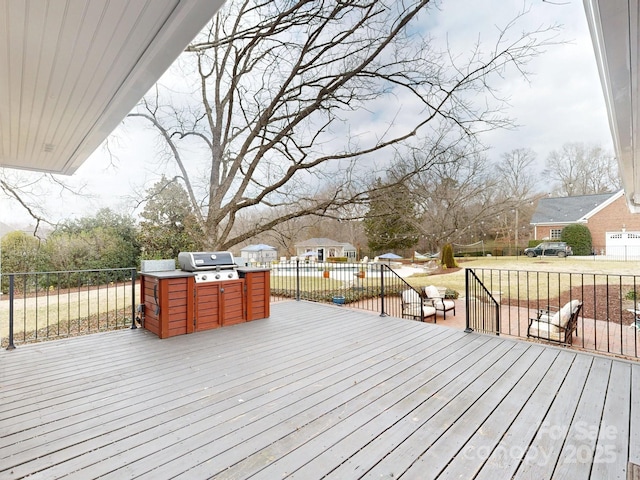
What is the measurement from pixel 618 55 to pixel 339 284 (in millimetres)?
9366

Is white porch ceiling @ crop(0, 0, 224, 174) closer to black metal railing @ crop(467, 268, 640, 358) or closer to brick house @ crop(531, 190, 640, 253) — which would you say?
black metal railing @ crop(467, 268, 640, 358)

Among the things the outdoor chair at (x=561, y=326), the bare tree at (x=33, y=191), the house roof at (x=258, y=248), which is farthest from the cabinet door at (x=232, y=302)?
the bare tree at (x=33, y=191)

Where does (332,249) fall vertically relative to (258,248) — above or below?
below

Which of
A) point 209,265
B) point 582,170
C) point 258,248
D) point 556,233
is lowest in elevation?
point 209,265

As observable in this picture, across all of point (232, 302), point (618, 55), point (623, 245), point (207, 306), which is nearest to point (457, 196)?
point (623, 245)

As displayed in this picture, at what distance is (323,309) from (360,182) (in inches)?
156

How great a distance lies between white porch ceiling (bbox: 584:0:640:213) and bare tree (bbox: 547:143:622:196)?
7324 millimetres

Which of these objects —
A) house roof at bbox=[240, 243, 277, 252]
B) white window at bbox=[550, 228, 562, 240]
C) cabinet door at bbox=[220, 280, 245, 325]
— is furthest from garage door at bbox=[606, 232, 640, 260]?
house roof at bbox=[240, 243, 277, 252]

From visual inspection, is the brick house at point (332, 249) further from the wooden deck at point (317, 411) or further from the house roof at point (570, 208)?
the wooden deck at point (317, 411)

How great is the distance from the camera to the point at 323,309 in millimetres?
5590

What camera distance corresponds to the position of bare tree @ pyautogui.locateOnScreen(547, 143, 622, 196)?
26.8ft

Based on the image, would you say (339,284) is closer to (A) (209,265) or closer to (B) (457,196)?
(B) (457,196)

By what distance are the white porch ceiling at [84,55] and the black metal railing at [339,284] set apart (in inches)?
232

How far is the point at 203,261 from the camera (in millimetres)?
4434
